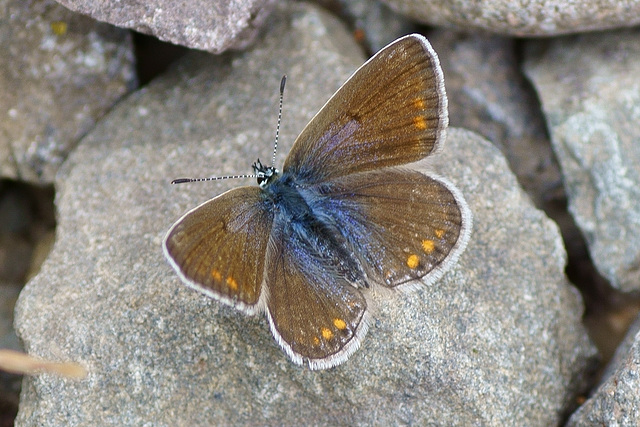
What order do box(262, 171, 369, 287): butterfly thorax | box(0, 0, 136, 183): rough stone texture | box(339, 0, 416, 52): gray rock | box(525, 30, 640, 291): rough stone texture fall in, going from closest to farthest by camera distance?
box(262, 171, 369, 287): butterfly thorax
box(525, 30, 640, 291): rough stone texture
box(0, 0, 136, 183): rough stone texture
box(339, 0, 416, 52): gray rock

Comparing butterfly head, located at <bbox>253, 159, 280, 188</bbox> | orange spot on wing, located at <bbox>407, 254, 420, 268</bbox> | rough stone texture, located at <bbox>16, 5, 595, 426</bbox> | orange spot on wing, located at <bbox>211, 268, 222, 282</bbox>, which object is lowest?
rough stone texture, located at <bbox>16, 5, 595, 426</bbox>

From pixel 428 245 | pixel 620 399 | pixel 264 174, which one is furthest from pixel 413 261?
pixel 620 399

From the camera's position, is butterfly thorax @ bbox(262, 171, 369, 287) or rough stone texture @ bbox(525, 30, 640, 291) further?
rough stone texture @ bbox(525, 30, 640, 291)

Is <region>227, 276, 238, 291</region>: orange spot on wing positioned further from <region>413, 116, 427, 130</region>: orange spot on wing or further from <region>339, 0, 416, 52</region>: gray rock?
<region>339, 0, 416, 52</region>: gray rock

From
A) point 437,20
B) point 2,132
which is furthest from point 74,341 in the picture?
point 437,20

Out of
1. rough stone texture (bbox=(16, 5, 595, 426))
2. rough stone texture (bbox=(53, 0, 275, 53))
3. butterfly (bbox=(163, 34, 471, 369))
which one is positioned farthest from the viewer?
rough stone texture (bbox=(53, 0, 275, 53))

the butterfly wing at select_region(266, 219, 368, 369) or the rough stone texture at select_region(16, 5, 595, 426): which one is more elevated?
the butterfly wing at select_region(266, 219, 368, 369)

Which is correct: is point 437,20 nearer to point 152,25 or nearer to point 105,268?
point 152,25

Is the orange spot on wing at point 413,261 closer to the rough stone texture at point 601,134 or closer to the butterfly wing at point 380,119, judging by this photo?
the butterfly wing at point 380,119

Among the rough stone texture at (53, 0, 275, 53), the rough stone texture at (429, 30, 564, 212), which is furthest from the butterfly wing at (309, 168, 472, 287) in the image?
the rough stone texture at (429, 30, 564, 212)
